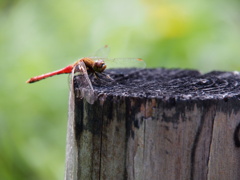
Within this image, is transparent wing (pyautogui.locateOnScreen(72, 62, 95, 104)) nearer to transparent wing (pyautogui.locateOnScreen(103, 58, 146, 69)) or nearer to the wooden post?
the wooden post

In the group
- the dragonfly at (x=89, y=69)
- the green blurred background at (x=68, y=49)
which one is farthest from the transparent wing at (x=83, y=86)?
the green blurred background at (x=68, y=49)

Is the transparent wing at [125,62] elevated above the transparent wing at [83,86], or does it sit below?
above

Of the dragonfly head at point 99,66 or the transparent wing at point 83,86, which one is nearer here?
the transparent wing at point 83,86

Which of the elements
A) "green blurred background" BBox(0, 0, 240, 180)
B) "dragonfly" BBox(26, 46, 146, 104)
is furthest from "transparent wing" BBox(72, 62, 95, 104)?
"green blurred background" BBox(0, 0, 240, 180)

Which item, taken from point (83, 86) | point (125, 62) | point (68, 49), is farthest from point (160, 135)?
point (68, 49)

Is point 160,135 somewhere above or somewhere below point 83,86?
below

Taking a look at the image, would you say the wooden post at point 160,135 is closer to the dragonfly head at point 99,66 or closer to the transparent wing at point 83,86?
the transparent wing at point 83,86

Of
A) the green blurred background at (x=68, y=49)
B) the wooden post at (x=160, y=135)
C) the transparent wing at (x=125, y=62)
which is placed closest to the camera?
the wooden post at (x=160, y=135)

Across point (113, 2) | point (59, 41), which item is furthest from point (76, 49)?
point (113, 2)

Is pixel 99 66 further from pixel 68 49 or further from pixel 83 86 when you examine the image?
pixel 68 49
